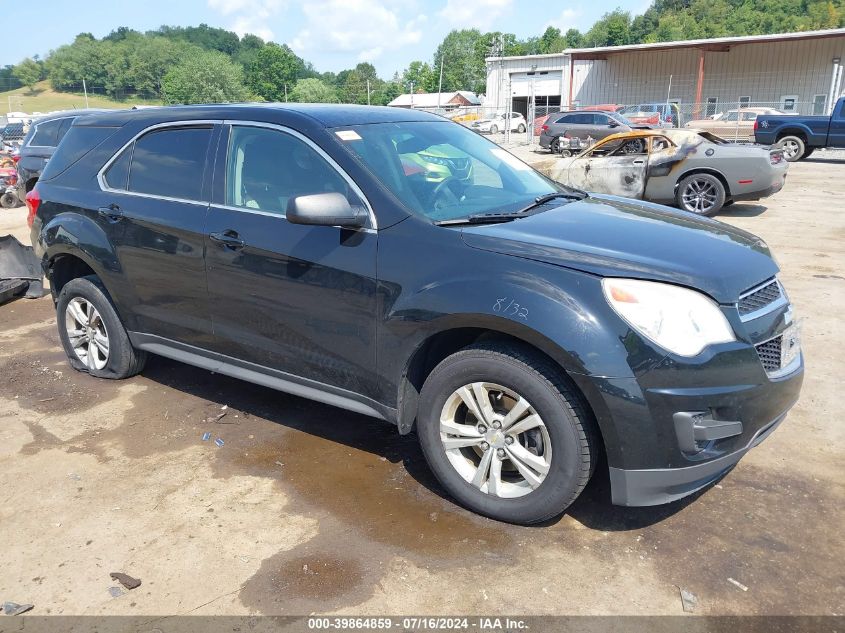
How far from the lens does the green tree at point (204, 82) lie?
10431 centimetres

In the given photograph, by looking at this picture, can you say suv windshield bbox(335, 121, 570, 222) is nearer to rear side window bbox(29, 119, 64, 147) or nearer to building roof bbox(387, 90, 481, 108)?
rear side window bbox(29, 119, 64, 147)

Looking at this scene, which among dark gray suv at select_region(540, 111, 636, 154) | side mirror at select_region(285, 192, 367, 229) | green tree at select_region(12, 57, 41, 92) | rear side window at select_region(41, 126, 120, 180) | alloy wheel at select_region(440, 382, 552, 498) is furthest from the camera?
green tree at select_region(12, 57, 41, 92)

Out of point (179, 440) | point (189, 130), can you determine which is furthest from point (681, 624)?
point (189, 130)

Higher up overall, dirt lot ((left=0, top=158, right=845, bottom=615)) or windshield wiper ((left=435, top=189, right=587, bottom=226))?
windshield wiper ((left=435, top=189, right=587, bottom=226))

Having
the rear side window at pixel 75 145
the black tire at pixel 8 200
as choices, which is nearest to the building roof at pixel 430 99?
the black tire at pixel 8 200

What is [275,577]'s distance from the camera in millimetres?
2867

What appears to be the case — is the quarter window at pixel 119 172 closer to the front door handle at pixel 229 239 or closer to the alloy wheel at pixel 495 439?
the front door handle at pixel 229 239

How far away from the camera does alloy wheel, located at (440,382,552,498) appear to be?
9.90ft

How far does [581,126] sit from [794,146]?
7138mm

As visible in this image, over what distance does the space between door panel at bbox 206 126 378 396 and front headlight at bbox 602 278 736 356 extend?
3.92ft

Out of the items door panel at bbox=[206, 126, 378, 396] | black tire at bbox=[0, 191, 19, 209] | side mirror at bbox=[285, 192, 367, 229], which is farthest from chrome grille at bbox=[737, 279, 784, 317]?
black tire at bbox=[0, 191, 19, 209]

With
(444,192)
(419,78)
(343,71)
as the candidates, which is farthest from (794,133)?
(343,71)

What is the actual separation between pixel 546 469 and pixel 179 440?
234 centimetres

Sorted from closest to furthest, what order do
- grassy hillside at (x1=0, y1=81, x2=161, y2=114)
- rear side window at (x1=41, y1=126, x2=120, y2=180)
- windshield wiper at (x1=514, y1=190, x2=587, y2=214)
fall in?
windshield wiper at (x1=514, y1=190, x2=587, y2=214) < rear side window at (x1=41, y1=126, x2=120, y2=180) < grassy hillside at (x1=0, y1=81, x2=161, y2=114)
